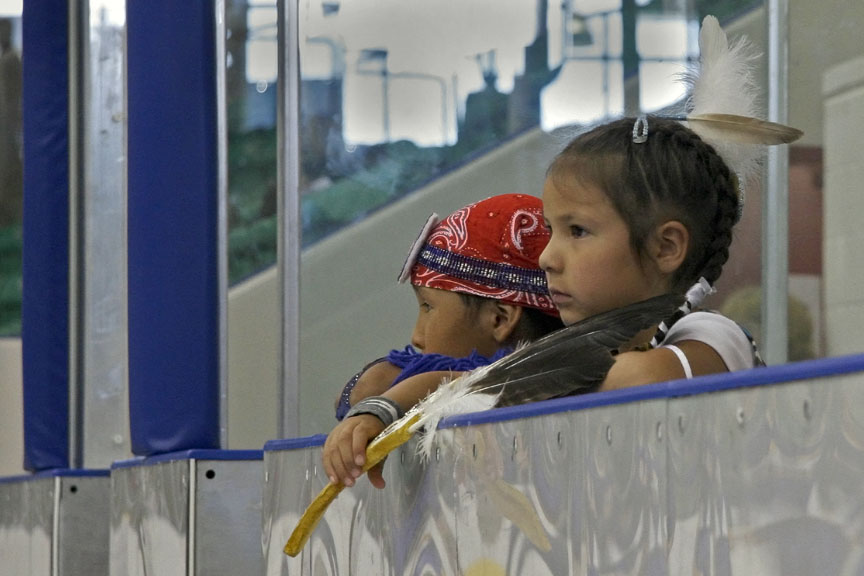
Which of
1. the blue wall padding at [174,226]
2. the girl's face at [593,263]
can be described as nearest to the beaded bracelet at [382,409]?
the girl's face at [593,263]

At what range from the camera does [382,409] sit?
6.28 ft

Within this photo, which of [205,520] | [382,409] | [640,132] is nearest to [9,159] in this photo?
[205,520]

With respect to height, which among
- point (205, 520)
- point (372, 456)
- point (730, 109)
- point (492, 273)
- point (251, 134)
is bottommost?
point (205, 520)

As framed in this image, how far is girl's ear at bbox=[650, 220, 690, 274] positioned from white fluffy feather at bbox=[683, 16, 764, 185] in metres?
Result: 0.18

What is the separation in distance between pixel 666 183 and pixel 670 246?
8 cm

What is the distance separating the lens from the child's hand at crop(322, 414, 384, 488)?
1.86 metres

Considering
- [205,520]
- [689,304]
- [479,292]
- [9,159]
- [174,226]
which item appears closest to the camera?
[689,304]

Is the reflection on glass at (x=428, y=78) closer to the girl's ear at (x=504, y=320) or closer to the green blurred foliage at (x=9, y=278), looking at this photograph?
the girl's ear at (x=504, y=320)

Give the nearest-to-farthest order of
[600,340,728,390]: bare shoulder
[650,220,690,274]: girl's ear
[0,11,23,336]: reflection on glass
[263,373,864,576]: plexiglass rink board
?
[263,373,864,576]: plexiglass rink board
[600,340,728,390]: bare shoulder
[650,220,690,274]: girl's ear
[0,11,23,336]: reflection on glass

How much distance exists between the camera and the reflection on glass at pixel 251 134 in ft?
13.2

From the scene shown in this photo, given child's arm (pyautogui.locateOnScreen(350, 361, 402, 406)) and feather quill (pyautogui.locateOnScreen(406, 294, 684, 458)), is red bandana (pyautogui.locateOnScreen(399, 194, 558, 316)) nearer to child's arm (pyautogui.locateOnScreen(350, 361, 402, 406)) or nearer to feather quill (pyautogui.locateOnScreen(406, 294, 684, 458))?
child's arm (pyautogui.locateOnScreen(350, 361, 402, 406))

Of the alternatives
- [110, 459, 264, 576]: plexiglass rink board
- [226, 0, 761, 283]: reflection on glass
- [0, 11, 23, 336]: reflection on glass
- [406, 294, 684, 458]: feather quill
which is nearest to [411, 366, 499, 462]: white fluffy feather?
[406, 294, 684, 458]: feather quill

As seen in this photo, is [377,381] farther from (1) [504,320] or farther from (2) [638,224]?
(2) [638,224]

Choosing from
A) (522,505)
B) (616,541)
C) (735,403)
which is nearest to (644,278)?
(522,505)
